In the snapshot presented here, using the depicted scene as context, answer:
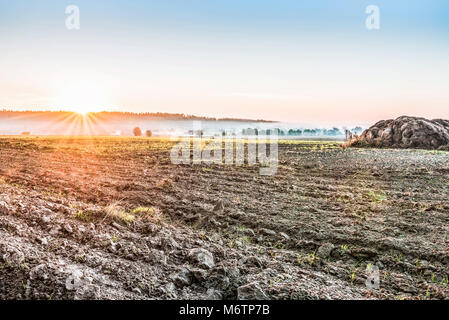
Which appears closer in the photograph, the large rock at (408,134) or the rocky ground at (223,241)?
the rocky ground at (223,241)

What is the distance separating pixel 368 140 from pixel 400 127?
8.20 ft

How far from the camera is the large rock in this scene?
24938 mm

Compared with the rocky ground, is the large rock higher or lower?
higher

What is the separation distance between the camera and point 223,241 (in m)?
5.64

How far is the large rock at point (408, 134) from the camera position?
24.9 meters

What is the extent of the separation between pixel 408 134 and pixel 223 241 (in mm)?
24489

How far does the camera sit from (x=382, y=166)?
46.1 ft

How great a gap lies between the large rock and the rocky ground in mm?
16658

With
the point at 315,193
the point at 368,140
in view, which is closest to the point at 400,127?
the point at 368,140

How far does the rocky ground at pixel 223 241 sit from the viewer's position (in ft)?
12.8

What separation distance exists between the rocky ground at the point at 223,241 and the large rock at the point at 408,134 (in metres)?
16.7

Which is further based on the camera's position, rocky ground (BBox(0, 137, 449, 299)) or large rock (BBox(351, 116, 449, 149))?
large rock (BBox(351, 116, 449, 149))

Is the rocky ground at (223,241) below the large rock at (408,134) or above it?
below
